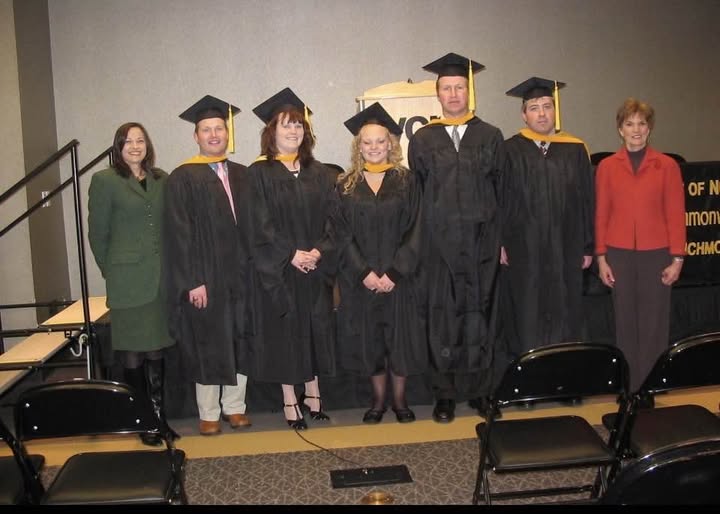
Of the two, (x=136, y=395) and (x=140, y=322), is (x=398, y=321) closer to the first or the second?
(x=140, y=322)

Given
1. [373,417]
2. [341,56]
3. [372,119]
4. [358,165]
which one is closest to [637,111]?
[372,119]

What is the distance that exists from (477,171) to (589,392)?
1.67 metres

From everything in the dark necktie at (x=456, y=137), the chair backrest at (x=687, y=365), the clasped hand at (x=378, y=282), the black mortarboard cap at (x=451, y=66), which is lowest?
the chair backrest at (x=687, y=365)

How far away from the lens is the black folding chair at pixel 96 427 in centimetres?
224

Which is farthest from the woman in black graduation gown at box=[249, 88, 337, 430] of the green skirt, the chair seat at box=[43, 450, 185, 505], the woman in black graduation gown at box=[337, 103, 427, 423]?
the chair seat at box=[43, 450, 185, 505]

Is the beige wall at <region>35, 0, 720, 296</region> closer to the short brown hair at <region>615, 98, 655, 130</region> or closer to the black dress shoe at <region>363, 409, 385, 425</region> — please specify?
the short brown hair at <region>615, 98, 655, 130</region>

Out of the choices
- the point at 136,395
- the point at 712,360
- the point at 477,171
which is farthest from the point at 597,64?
the point at 136,395

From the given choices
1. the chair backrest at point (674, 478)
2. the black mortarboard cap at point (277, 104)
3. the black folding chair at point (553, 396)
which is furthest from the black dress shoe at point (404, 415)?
the chair backrest at point (674, 478)

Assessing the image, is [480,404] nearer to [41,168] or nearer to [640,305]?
[640,305]

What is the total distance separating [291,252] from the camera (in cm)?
380

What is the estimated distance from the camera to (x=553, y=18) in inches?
285

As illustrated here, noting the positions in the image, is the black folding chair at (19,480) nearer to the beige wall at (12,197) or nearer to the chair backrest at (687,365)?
the chair backrest at (687,365)

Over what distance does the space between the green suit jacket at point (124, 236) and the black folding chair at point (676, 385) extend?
8.24ft

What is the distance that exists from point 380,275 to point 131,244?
1.37m
